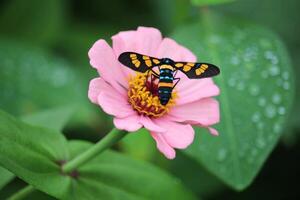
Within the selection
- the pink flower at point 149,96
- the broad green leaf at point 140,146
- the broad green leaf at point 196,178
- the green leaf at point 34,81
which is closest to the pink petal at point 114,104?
the pink flower at point 149,96

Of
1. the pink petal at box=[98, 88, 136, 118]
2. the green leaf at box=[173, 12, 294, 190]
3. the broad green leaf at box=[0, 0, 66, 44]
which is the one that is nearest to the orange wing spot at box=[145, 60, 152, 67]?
the pink petal at box=[98, 88, 136, 118]

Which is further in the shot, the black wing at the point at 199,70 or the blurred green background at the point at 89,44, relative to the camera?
the blurred green background at the point at 89,44

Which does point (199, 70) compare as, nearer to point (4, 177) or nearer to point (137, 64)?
point (137, 64)

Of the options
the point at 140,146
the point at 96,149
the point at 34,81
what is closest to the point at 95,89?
the point at 96,149

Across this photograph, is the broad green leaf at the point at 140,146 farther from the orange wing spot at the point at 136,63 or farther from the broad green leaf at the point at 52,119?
the orange wing spot at the point at 136,63

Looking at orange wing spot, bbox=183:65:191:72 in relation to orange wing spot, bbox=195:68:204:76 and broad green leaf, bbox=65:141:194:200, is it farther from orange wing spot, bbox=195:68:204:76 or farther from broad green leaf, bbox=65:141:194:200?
broad green leaf, bbox=65:141:194:200
